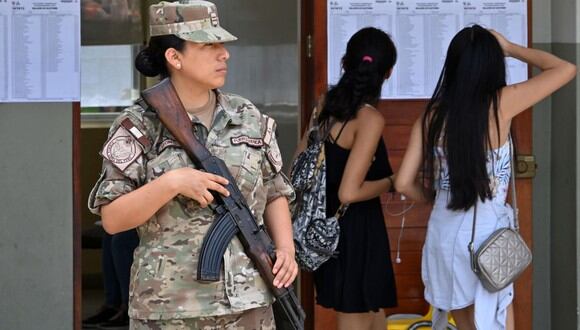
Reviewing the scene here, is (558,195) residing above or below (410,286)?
above

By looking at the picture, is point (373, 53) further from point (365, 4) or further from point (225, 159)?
point (225, 159)

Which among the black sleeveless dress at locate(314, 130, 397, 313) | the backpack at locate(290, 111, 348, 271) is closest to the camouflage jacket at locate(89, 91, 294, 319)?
the backpack at locate(290, 111, 348, 271)

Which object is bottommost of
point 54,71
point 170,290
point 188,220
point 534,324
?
point 534,324

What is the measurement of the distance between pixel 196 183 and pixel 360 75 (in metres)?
1.73

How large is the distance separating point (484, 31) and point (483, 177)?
1.84ft

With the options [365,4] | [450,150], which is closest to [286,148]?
[365,4]

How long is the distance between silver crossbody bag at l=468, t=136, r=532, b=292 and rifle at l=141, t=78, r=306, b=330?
1108 millimetres

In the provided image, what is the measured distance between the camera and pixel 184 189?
289 cm

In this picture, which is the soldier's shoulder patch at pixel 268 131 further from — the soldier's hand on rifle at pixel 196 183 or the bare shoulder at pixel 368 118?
the bare shoulder at pixel 368 118

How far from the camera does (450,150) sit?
4016 millimetres

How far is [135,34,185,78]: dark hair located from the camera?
3.11 meters

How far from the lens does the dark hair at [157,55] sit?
3105 millimetres

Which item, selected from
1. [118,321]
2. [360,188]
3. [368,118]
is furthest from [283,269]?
[118,321]

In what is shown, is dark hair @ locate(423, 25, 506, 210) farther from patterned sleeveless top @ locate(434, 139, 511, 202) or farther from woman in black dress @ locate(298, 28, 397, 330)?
woman in black dress @ locate(298, 28, 397, 330)
